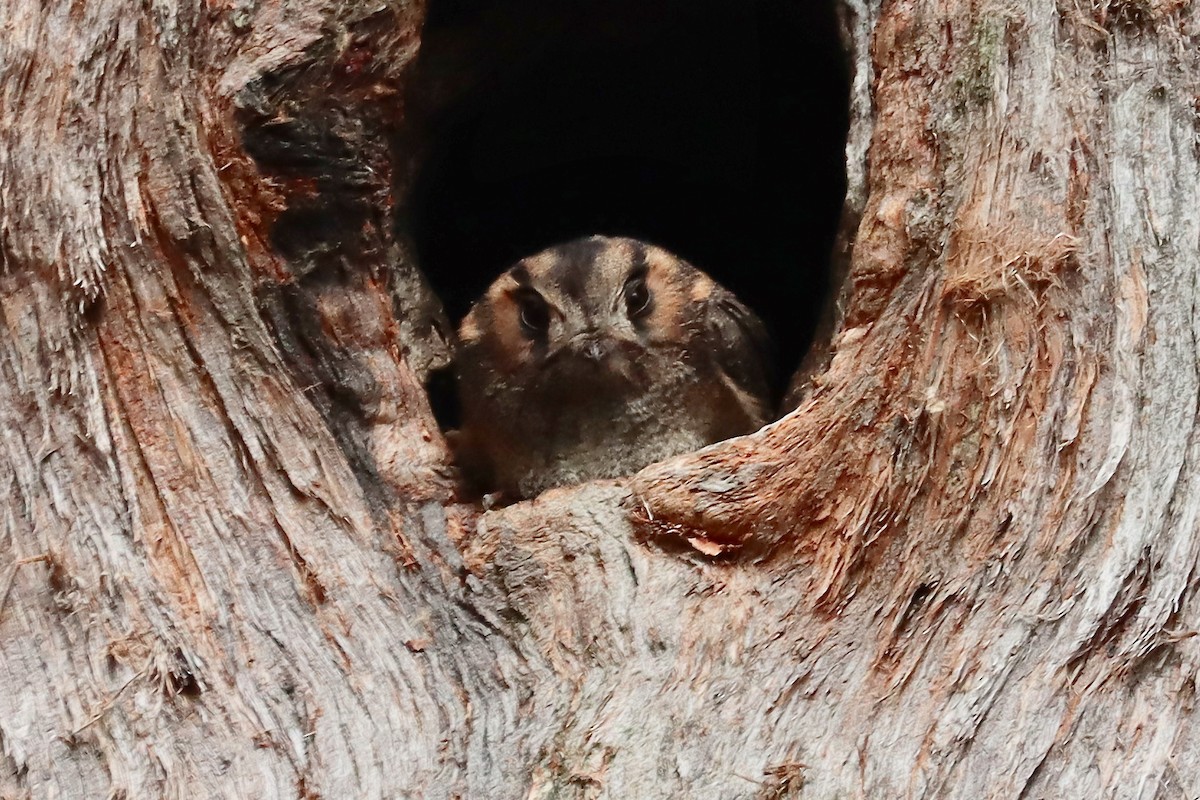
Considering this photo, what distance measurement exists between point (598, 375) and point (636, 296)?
284 mm

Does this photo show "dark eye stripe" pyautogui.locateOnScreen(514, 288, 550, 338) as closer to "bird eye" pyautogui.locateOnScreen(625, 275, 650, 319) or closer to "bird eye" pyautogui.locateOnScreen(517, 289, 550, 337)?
"bird eye" pyautogui.locateOnScreen(517, 289, 550, 337)

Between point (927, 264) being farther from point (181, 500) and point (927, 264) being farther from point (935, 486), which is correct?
point (181, 500)

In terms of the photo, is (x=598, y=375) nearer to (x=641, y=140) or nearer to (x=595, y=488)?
(x=595, y=488)

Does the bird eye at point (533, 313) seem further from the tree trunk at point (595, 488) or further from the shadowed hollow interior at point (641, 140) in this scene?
the tree trunk at point (595, 488)

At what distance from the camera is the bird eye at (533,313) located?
152 inches

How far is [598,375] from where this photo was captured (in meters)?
3.72

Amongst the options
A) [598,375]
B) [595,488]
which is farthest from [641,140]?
[595,488]

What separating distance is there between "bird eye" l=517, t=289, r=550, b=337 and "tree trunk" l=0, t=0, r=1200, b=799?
0.74m

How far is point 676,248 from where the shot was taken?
5371 mm

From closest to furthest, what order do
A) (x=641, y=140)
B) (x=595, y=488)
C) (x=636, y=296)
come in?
1. (x=595, y=488)
2. (x=636, y=296)
3. (x=641, y=140)

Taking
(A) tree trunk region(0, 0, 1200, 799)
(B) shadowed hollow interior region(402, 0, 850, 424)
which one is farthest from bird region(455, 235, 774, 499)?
(A) tree trunk region(0, 0, 1200, 799)

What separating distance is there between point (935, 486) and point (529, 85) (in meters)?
2.76

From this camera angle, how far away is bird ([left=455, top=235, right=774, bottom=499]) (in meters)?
3.75

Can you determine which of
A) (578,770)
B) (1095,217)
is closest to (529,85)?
(1095,217)
